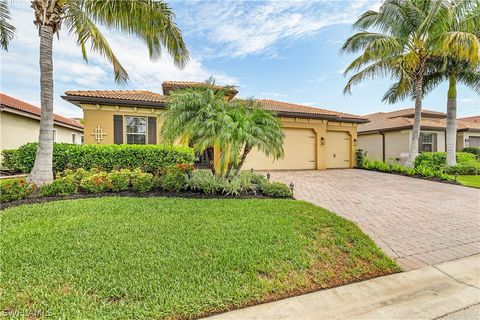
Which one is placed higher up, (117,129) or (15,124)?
(15,124)

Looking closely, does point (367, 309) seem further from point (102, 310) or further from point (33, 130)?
point (33, 130)

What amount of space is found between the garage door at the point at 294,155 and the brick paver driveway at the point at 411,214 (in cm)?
476

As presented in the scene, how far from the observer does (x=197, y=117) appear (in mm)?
7020

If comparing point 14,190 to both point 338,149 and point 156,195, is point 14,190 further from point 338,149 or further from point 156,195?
point 338,149

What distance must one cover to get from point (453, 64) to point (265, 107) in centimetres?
1117

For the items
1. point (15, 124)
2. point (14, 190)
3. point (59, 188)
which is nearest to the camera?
point (14, 190)

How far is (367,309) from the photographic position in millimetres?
2598

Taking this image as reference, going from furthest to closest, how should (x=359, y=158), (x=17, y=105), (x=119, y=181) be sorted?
(x=359, y=158) < (x=17, y=105) < (x=119, y=181)

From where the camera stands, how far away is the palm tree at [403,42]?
11539 mm

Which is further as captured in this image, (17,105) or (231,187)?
(17,105)

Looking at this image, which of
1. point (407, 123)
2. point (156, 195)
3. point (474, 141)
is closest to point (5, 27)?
point (156, 195)

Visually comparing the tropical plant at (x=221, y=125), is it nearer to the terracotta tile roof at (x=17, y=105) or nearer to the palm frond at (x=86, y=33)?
the palm frond at (x=86, y=33)

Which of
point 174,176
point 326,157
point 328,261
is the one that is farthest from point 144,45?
point 326,157

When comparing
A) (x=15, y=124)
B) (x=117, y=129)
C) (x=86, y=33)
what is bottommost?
(x=117, y=129)
